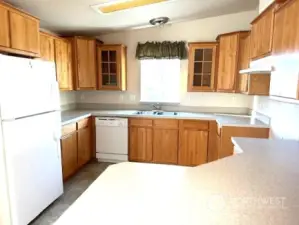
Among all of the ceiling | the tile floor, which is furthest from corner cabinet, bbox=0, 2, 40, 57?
the tile floor

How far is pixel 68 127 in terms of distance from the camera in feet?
9.79

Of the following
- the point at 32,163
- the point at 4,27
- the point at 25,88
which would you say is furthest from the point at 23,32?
the point at 32,163

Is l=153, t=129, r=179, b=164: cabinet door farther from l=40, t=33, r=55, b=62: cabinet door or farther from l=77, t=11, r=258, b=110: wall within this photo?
l=40, t=33, r=55, b=62: cabinet door

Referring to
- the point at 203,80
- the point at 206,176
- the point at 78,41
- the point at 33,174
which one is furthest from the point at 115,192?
the point at 78,41

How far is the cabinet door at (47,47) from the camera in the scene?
2936 mm

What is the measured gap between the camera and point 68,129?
2.98 meters

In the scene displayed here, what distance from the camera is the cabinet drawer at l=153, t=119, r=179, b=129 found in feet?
11.5

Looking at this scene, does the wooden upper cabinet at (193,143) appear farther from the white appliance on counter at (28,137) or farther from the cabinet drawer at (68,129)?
the white appliance on counter at (28,137)

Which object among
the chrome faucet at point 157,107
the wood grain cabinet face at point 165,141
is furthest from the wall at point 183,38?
the wood grain cabinet face at point 165,141

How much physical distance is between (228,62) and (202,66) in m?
0.45

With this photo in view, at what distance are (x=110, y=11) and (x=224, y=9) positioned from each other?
178 centimetres

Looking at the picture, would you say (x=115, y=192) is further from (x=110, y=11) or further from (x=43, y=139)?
(x=110, y=11)

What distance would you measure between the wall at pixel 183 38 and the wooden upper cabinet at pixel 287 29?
2040 millimetres

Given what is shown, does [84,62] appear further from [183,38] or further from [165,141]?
[165,141]
